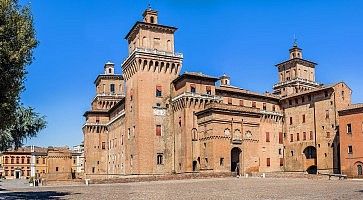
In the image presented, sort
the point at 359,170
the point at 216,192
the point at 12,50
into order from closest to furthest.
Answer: the point at 12,50
the point at 216,192
the point at 359,170

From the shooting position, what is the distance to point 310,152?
71500mm

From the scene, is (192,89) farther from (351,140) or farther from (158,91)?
(351,140)

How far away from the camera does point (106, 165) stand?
87.9 meters

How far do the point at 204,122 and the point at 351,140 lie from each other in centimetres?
1966

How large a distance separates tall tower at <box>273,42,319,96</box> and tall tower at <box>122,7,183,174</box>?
128 feet

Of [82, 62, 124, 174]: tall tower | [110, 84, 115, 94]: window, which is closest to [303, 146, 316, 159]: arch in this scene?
[82, 62, 124, 174]: tall tower

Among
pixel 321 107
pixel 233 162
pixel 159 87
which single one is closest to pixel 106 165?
pixel 159 87

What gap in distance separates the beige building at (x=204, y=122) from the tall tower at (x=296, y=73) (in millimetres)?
23392

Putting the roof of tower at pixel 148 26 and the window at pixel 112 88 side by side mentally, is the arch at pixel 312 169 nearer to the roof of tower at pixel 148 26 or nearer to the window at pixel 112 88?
the roof of tower at pixel 148 26

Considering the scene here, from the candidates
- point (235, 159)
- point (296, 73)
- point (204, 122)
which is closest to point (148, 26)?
point (204, 122)

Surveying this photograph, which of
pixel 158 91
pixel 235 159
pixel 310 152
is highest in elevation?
pixel 158 91

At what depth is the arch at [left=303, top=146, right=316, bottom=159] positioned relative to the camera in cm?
7063

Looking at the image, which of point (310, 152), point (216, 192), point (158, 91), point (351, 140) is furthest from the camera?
point (310, 152)

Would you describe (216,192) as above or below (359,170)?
above
